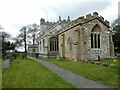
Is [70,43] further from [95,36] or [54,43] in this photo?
[54,43]

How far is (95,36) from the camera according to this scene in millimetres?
35844

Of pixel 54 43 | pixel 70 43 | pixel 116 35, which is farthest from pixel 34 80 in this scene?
pixel 116 35

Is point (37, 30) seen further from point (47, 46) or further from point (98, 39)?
point (98, 39)

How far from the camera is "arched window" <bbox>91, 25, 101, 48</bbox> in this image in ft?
116

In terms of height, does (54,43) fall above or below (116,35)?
below

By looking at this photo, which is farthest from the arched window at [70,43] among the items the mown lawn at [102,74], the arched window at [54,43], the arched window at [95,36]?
the mown lawn at [102,74]

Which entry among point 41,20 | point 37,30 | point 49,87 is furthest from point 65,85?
point 37,30

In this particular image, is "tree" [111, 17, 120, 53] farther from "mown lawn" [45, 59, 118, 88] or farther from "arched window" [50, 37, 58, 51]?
"mown lawn" [45, 59, 118, 88]

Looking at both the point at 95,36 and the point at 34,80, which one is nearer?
the point at 34,80

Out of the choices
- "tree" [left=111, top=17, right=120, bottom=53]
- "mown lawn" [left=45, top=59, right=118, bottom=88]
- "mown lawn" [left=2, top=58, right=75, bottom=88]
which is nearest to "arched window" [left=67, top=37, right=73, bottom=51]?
"mown lawn" [left=45, top=59, right=118, bottom=88]

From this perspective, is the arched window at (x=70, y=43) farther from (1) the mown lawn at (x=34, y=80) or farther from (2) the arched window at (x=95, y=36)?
(1) the mown lawn at (x=34, y=80)

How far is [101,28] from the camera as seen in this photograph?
3584cm

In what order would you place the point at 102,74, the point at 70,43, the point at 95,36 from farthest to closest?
the point at 70,43 → the point at 95,36 → the point at 102,74

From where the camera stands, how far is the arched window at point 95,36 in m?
35.4
